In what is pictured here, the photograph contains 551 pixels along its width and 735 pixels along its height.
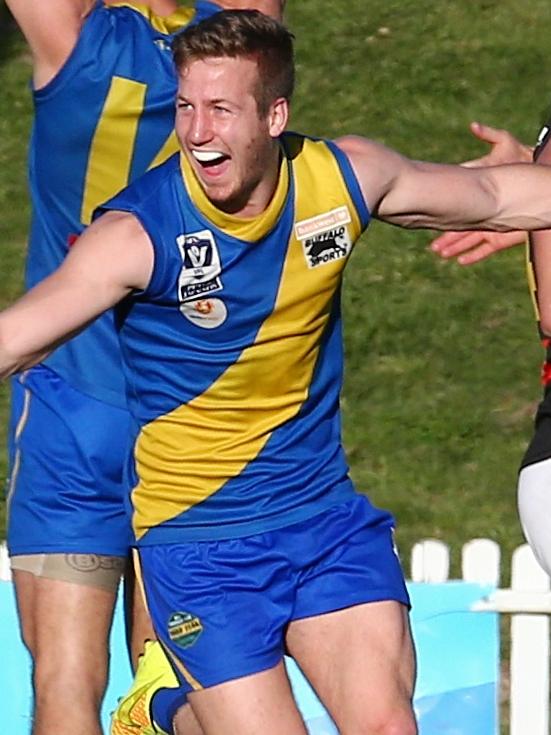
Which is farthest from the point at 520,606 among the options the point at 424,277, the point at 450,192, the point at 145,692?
the point at 424,277

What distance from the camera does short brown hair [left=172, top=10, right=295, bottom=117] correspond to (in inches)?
198

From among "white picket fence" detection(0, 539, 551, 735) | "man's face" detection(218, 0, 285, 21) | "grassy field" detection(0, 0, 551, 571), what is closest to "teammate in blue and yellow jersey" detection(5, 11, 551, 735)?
"man's face" detection(218, 0, 285, 21)

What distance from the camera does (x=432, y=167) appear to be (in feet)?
17.6

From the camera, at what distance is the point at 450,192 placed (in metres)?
5.30

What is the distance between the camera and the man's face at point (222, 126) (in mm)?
4996

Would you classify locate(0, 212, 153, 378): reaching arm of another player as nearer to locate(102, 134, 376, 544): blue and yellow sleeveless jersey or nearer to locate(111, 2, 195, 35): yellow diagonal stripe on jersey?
locate(102, 134, 376, 544): blue and yellow sleeveless jersey

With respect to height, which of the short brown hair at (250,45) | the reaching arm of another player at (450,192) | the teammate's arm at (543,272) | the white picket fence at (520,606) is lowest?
the white picket fence at (520,606)

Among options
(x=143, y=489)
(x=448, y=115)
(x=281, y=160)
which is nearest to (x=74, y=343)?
(x=143, y=489)

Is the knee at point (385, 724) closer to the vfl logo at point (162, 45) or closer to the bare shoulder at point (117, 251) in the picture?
the bare shoulder at point (117, 251)

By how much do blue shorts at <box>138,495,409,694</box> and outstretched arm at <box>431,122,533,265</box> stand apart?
0.73 metres

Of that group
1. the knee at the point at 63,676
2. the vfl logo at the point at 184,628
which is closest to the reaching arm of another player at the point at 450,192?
the vfl logo at the point at 184,628

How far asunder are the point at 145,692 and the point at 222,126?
1.67 meters

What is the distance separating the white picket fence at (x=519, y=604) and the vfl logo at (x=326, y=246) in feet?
6.49

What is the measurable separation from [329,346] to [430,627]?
1.74m
